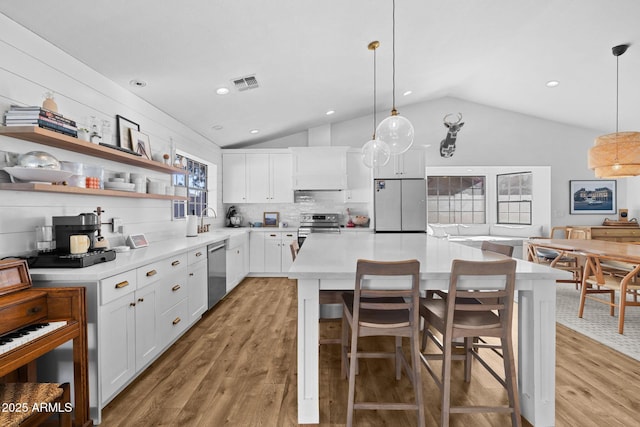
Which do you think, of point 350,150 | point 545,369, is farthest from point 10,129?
point 350,150

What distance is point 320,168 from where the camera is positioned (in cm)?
583

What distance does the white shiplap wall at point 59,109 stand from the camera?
192 cm

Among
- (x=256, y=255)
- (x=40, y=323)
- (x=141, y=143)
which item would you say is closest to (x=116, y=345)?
(x=40, y=323)

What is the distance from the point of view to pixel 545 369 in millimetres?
1784

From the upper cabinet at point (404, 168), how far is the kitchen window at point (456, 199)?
4.33ft

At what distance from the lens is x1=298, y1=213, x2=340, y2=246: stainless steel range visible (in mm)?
5598

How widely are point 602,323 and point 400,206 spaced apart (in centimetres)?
307

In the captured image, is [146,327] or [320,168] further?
[320,168]

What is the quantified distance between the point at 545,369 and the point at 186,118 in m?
4.46

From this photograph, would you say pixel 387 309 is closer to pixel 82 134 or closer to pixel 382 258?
pixel 382 258

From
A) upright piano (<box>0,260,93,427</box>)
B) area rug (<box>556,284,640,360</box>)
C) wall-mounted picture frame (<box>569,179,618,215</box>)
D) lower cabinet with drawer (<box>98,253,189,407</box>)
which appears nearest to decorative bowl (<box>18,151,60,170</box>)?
upright piano (<box>0,260,93,427</box>)

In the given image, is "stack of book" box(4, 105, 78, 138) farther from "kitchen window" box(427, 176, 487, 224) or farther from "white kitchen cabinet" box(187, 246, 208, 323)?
"kitchen window" box(427, 176, 487, 224)

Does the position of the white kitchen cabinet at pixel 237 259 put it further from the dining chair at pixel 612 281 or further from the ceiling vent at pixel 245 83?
the dining chair at pixel 612 281

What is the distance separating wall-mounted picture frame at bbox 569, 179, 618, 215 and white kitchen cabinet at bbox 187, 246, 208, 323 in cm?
723
